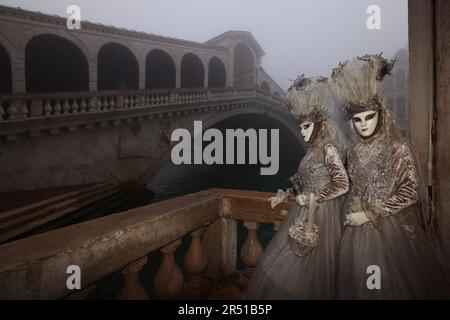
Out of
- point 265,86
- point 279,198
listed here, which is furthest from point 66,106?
point 265,86

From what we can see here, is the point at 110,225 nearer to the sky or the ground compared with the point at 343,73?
nearer to the ground

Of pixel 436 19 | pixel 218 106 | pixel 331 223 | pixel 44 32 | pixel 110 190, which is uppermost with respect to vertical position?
pixel 44 32

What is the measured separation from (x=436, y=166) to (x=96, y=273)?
2090 mm

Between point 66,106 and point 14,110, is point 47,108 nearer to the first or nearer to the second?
point 66,106

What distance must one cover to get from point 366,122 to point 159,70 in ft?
54.8

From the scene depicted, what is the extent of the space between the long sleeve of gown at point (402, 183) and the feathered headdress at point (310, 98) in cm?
54

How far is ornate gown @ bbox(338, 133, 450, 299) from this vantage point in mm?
1329

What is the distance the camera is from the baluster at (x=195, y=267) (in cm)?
214

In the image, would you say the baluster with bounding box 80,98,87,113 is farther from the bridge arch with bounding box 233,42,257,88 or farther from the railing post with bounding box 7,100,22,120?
the bridge arch with bounding box 233,42,257,88

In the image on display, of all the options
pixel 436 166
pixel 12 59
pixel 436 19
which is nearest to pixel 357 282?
pixel 436 166

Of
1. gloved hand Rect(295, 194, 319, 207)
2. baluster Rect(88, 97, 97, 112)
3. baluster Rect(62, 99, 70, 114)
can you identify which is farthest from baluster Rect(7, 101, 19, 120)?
gloved hand Rect(295, 194, 319, 207)
